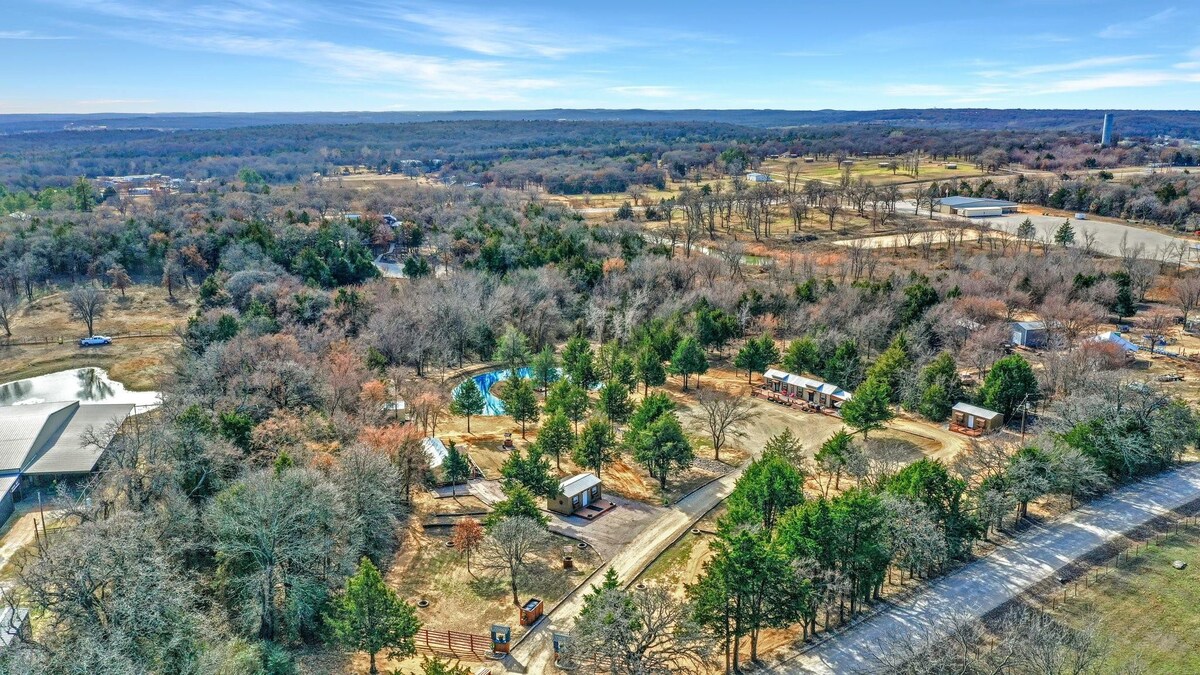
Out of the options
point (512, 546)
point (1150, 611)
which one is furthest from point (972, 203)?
point (512, 546)

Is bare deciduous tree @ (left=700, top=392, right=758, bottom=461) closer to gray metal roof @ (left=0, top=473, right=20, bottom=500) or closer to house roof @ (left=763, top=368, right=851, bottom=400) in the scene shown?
house roof @ (left=763, top=368, right=851, bottom=400)

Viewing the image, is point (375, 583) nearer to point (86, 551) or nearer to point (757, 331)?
point (86, 551)

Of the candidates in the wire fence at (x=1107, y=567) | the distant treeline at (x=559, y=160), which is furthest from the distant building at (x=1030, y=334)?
the distant treeline at (x=559, y=160)

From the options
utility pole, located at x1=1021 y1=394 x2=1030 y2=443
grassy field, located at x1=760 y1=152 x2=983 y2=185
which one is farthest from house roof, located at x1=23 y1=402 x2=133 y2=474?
grassy field, located at x1=760 y1=152 x2=983 y2=185

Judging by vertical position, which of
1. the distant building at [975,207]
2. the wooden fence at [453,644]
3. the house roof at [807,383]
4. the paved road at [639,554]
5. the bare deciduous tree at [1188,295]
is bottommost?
the wooden fence at [453,644]

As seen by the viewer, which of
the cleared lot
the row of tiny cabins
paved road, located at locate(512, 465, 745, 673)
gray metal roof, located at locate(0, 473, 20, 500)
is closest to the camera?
paved road, located at locate(512, 465, 745, 673)

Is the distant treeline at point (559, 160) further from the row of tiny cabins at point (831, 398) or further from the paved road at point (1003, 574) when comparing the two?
the paved road at point (1003, 574)

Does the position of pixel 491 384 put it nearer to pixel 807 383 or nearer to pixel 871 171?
pixel 807 383
